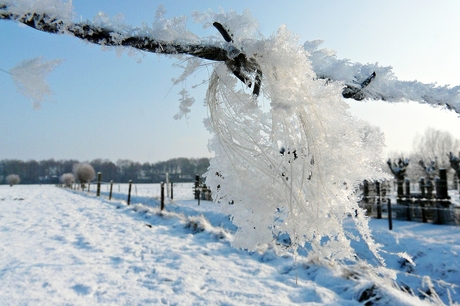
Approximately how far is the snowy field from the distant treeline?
7165 centimetres

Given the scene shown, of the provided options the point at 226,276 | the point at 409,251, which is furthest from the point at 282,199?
the point at 409,251

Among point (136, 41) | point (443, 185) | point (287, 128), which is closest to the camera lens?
point (136, 41)

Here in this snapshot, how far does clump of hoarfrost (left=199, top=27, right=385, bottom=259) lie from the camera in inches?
54.2

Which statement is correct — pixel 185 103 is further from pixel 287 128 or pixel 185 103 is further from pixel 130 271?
pixel 130 271

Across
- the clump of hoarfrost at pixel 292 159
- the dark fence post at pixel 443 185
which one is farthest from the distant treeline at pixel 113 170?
the clump of hoarfrost at pixel 292 159

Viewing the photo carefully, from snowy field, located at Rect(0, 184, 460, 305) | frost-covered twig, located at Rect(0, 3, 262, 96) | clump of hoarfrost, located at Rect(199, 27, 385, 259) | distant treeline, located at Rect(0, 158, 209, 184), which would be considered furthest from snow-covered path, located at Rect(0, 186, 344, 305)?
distant treeline, located at Rect(0, 158, 209, 184)

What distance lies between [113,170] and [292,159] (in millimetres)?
105965

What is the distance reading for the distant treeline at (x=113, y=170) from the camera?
87188mm

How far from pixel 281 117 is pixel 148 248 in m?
5.95

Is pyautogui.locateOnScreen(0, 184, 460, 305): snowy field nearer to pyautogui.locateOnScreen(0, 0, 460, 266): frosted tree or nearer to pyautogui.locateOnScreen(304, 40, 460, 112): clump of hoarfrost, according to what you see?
pyautogui.locateOnScreen(0, 0, 460, 266): frosted tree

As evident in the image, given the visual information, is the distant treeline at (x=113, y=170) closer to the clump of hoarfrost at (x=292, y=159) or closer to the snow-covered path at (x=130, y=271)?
the snow-covered path at (x=130, y=271)

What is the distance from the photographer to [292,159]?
57.2 inches

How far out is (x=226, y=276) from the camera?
5.03m

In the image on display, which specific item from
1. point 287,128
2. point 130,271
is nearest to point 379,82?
point 287,128
